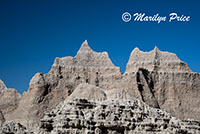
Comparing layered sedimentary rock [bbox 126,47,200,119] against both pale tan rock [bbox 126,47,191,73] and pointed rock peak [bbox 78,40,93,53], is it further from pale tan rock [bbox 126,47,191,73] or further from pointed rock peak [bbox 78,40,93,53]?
pointed rock peak [bbox 78,40,93,53]

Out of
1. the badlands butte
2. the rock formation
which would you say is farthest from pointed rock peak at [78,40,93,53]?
the rock formation

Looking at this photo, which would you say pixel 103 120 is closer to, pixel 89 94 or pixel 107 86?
pixel 89 94

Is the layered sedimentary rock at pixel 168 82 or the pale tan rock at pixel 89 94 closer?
the pale tan rock at pixel 89 94

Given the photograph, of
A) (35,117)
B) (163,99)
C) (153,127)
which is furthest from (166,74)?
(153,127)

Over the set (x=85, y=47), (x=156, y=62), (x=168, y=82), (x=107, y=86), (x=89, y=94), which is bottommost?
(x=89, y=94)

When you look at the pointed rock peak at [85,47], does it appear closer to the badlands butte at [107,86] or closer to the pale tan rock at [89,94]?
the badlands butte at [107,86]

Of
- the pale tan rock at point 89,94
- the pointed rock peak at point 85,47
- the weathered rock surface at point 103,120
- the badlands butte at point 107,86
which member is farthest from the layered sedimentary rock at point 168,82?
the weathered rock surface at point 103,120

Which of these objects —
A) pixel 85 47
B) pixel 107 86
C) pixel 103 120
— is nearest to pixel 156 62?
pixel 107 86

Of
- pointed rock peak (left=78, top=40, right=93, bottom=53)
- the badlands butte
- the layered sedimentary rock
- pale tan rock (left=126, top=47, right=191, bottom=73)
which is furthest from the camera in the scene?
pointed rock peak (left=78, top=40, right=93, bottom=53)

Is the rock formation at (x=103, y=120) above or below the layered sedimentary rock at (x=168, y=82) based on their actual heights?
below

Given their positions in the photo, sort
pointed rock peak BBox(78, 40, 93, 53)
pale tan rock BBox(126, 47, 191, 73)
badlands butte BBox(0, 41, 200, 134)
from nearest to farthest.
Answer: badlands butte BBox(0, 41, 200, 134) → pale tan rock BBox(126, 47, 191, 73) → pointed rock peak BBox(78, 40, 93, 53)

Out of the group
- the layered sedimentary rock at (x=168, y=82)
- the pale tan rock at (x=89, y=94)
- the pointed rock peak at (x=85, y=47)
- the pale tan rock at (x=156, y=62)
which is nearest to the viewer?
the pale tan rock at (x=89, y=94)

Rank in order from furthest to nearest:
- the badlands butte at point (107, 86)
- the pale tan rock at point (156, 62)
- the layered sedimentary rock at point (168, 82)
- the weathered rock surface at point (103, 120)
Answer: the pale tan rock at point (156, 62), the layered sedimentary rock at point (168, 82), the badlands butte at point (107, 86), the weathered rock surface at point (103, 120)

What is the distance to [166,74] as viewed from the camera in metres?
76.2
